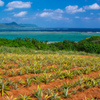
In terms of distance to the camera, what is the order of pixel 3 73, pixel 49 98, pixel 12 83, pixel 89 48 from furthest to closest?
pixel 89 48, pixel 3 73, pixel 12 83, pixel 49 98

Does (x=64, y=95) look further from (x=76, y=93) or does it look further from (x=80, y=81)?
(x=80, y=81)

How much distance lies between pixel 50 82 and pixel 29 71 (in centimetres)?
113

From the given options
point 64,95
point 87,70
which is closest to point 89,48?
point 87,70

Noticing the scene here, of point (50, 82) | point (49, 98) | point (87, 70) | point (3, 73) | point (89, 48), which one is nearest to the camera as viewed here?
point (49, 98)

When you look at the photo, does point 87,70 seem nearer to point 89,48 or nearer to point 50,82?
point 50,82

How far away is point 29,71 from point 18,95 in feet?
5.47

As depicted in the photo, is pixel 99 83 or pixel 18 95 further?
pixel 99 83

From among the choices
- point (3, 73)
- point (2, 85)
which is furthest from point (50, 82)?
point (3, 73)

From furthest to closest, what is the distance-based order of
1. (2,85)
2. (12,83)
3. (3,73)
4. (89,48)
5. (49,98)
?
(89,48)
(3,73)
(12,83)
(2,85)
(49,98)

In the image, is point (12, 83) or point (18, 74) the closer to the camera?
point (12, 83)

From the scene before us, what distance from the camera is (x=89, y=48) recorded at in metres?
16.3

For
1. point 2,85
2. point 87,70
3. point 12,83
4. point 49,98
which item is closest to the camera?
point 49,98

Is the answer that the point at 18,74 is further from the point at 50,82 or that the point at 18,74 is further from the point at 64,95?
the point at 64,95

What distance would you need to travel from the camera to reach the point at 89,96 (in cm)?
321
